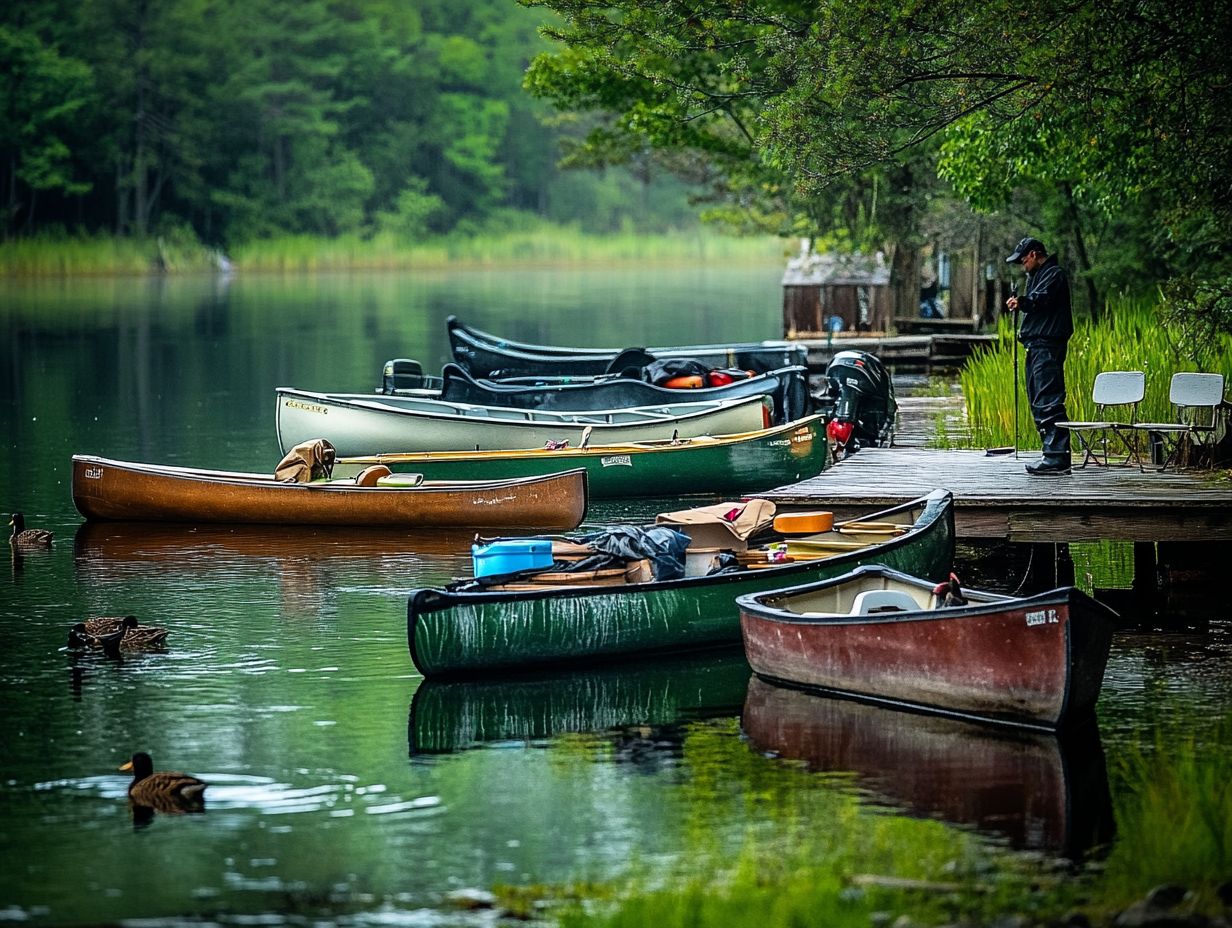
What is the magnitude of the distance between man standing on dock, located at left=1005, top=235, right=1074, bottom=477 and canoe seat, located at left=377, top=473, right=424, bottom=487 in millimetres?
6740

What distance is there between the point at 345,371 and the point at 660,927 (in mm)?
31040

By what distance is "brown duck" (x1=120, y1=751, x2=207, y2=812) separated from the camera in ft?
35.7

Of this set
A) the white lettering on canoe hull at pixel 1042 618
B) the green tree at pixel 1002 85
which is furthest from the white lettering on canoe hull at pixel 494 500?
the white lettering on canoe hull at pixel 1042 618

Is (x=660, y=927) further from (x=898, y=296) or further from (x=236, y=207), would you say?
(x=236, y=207)

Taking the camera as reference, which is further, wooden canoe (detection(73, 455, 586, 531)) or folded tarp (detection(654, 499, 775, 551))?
wooden canoe (detection(73, 455, 586, 531))

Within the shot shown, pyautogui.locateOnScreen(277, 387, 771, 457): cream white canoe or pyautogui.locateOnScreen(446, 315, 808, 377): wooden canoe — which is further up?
pyautogui.locateOnScreen(446, 315, 808, 377): wooden canoe

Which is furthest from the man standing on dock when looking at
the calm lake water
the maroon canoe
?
the maroon canoe

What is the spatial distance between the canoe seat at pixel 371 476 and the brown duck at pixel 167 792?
9.63 m

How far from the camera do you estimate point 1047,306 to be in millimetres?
16531

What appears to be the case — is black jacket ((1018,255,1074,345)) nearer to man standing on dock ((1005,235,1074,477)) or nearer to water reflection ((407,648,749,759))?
man standing on dock ((1005,235,1074,477))

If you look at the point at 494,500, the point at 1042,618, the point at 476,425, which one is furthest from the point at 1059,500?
the point at 476,425

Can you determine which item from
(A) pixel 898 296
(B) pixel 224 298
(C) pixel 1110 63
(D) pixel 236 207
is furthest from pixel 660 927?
(D) pixel 236 207

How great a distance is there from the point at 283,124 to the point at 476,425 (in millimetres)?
72022

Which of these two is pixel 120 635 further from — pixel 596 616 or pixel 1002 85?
pixel 1002 85
